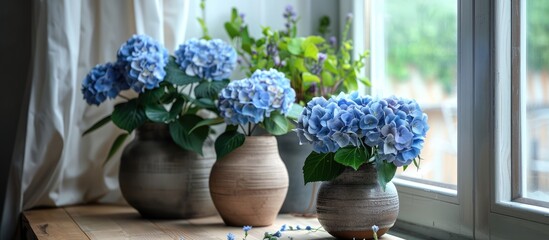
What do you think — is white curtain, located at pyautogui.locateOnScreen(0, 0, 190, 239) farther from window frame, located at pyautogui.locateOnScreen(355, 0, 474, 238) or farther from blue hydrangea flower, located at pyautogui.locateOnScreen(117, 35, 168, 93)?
window frame, located at pyautogui.locateOnScreen(355, 0, 474, 238)

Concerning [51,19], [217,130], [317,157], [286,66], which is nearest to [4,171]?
[51,19]

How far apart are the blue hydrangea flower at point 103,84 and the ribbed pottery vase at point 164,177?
0.37 ft

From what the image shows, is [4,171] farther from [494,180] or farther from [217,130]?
[494,180]

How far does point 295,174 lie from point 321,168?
385 millimetres

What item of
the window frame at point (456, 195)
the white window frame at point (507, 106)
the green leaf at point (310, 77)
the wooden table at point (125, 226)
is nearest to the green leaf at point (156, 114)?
the wooden table at point (125, 226)

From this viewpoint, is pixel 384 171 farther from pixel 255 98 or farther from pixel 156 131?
pixel 156 131

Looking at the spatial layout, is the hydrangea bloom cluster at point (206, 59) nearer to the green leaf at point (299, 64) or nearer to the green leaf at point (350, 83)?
the green leaf at point (299, 64)

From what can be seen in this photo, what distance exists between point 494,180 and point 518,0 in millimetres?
341

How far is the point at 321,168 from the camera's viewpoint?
128 centimetres

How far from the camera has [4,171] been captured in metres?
1.91

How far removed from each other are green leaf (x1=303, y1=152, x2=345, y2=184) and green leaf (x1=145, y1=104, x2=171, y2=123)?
1.50ft

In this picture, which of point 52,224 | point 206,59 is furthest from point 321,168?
point 52,224

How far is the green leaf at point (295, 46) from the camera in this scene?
1.70m

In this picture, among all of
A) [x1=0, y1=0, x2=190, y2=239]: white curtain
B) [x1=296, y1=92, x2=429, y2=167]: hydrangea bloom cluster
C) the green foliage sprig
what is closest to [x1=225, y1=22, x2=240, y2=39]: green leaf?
the green foliage sprig
